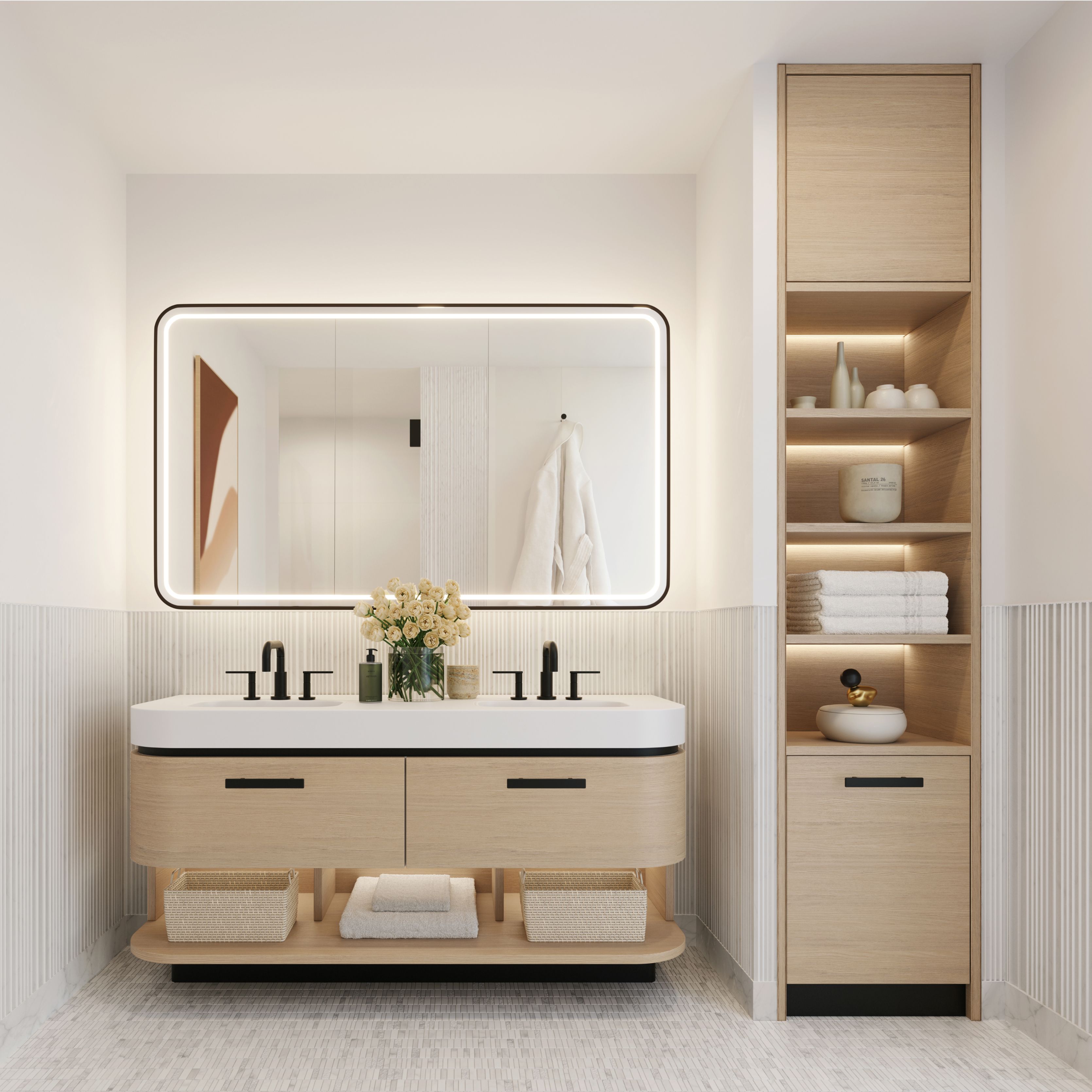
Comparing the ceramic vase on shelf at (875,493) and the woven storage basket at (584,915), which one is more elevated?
the ceramic vase on shelf at (875,493)

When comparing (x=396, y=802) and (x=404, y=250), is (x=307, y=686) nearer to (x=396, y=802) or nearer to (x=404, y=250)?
(x=396, y=802)

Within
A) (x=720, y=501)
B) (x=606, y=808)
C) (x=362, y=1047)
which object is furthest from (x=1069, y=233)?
(x=362, y=1047)

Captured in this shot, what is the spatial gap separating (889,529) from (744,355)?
60 centimetres

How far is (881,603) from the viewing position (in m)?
2.55

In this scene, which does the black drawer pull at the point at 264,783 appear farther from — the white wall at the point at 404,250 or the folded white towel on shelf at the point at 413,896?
the white wall at the point at 404,250

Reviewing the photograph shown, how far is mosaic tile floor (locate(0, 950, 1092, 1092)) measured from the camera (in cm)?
216

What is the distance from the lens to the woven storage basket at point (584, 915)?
8.55ft

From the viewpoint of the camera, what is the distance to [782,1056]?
2287 mm

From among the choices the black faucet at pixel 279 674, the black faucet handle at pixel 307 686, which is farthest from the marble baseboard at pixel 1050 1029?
the black faucet at pixel 279 674

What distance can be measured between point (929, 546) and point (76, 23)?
258cm

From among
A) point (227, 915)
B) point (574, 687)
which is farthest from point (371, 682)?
point (227, 915)

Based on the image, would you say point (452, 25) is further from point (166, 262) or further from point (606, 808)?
point (606, 808)

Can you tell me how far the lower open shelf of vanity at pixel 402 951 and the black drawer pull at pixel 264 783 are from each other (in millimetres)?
434

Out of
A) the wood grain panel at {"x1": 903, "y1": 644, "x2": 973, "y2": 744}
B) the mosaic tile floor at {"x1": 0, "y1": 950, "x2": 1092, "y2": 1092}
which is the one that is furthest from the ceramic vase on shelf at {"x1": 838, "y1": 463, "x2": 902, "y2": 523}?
the mosaic tile floor at {"x1": 0, "y1": 950, "x2": 1092, "y2": 1092}
